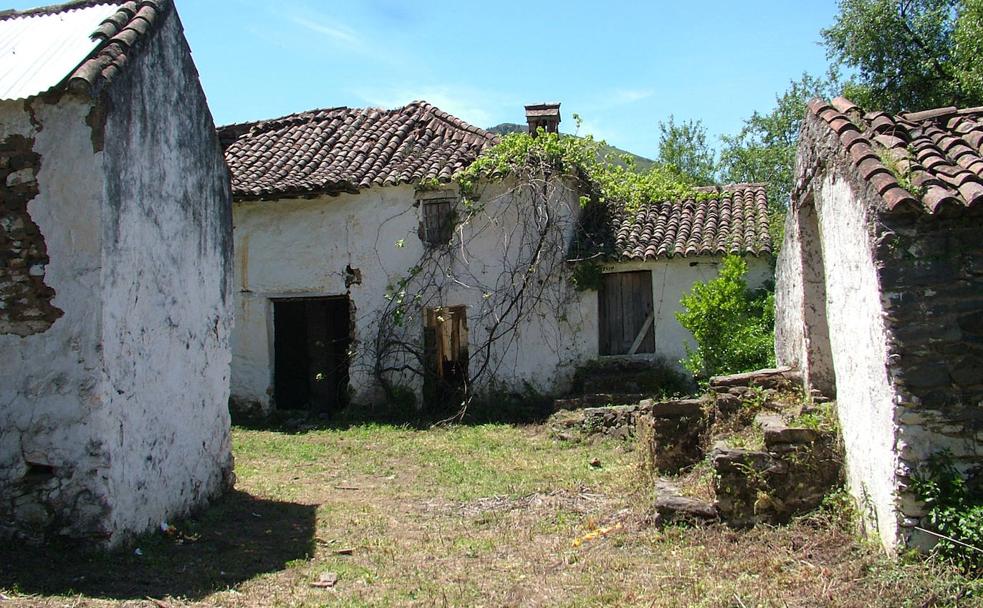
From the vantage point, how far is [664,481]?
796cm

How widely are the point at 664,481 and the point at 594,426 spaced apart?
4836 millimetres

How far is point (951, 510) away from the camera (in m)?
5.20

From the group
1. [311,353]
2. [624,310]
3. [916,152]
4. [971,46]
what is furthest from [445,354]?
[971,46]

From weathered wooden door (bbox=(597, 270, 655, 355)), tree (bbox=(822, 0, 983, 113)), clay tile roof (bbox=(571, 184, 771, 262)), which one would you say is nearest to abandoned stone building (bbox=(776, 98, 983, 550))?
clay tile roof (bbox=(571, 184, 771, 262))

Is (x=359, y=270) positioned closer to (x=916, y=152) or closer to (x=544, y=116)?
(x=544, y=116)

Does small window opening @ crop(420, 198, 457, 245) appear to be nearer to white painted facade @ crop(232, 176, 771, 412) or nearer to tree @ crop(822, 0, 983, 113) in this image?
white painted facade @ crop(232, 176, 771, 412)

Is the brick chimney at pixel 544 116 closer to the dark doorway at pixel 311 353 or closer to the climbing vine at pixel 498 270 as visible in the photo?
the climbing vine at pixel 498 270

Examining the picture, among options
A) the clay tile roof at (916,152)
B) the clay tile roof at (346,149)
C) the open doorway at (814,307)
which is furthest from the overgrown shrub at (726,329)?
the clay tile roof at (916,152)

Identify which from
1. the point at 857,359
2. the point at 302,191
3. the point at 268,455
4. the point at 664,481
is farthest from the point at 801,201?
the point at 302,191

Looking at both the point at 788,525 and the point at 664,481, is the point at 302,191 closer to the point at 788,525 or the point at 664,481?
the point at 664,481

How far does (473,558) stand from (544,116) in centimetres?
1225

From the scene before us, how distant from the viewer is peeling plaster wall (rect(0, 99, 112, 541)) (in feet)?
21.7

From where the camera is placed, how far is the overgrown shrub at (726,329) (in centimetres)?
1309

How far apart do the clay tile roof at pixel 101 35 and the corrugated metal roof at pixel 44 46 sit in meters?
0.01
